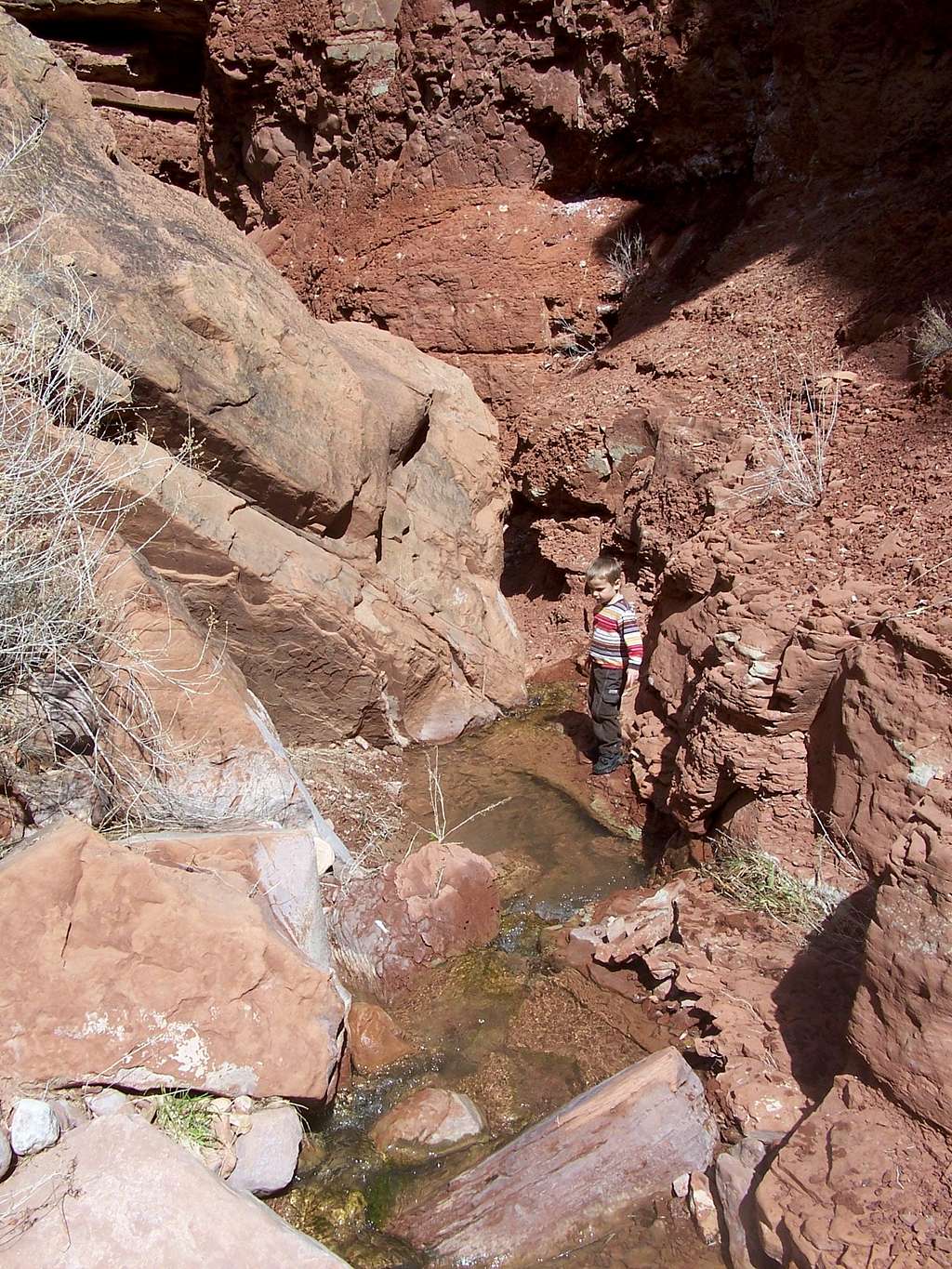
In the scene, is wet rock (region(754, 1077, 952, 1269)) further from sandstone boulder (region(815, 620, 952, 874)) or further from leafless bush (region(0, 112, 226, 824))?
leafless bush (region(0, 112, 226, 824))

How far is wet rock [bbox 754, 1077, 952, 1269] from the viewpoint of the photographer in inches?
91.3

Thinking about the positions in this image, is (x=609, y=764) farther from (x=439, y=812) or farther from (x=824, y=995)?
(x=824, y=995)

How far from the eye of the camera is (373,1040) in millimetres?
3605

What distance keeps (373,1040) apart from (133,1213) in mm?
1206

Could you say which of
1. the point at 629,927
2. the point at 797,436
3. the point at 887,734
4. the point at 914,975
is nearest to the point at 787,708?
the point at 887,734

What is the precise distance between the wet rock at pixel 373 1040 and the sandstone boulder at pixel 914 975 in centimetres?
167

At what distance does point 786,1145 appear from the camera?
2686mm

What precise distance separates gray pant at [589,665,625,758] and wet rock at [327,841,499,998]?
60.0 inches

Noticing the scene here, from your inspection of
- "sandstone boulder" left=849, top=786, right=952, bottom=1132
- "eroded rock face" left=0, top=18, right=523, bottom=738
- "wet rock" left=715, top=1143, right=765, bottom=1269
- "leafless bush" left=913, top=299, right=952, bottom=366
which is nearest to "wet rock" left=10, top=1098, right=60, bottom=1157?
"wet rock" left=715, top=1143, right=765, bottom=1269

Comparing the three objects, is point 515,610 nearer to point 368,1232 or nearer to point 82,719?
point 82,719

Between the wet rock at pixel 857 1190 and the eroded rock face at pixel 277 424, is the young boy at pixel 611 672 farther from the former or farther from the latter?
the wet rock at pixel 857 1190

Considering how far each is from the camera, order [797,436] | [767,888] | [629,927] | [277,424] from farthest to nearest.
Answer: [797,436] < [277,424] < [629,927] < [767,888]

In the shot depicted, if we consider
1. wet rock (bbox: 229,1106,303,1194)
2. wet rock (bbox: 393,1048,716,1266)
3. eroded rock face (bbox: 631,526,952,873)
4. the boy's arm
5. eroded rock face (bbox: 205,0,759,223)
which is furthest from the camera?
eroded rock face (bbox: 205,0,759,223)

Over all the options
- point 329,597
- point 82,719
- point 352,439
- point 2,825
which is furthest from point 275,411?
point 2,825
